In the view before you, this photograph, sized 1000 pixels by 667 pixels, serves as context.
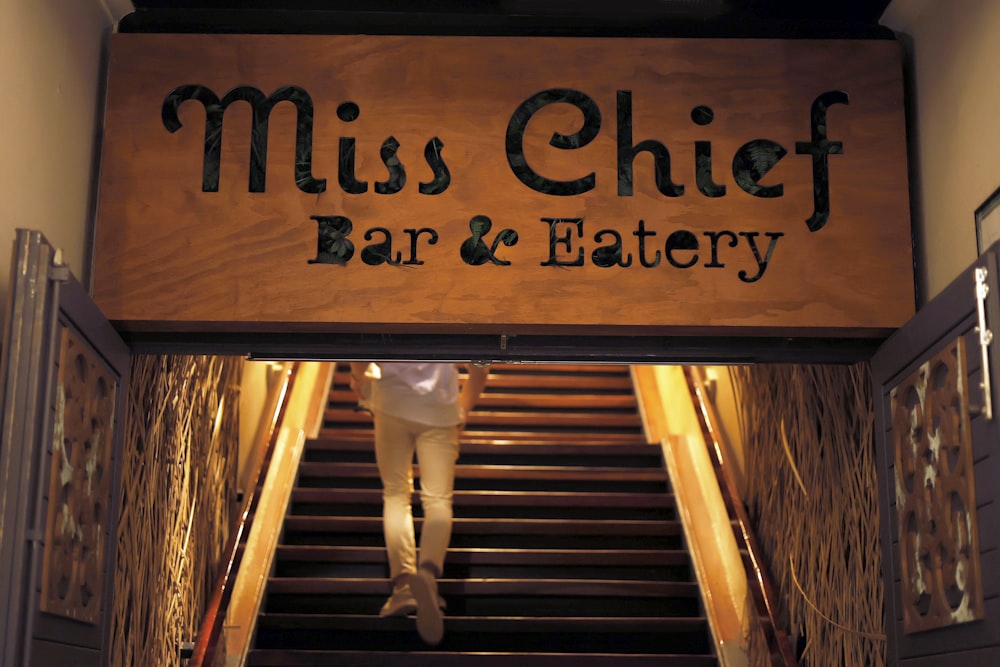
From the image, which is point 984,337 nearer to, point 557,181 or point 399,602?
point 557,181

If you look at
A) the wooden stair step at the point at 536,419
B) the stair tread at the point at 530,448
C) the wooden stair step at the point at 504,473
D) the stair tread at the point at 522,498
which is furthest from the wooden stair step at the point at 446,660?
the wooden stair step at the point at 536,419

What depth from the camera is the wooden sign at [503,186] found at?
329 cm

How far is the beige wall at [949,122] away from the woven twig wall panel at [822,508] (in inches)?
30.9

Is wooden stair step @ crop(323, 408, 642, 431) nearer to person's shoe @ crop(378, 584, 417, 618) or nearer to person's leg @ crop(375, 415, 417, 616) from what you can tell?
person's leg @ crop(375, 415, 417, 616)

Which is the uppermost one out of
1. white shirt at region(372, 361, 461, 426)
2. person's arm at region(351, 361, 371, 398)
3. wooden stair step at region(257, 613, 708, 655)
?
person's arm at region(351, 361, 371, 398)

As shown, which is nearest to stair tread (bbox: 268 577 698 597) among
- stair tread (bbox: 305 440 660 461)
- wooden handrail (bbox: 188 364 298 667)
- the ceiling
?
wooden handrail (bbox: 188 364 298 667)

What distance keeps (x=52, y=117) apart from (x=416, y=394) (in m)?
2.28

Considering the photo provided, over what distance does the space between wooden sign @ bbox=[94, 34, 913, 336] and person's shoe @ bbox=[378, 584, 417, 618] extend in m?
1.92

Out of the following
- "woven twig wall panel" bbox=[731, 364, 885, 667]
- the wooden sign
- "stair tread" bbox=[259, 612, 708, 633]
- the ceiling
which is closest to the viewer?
the wooden sign

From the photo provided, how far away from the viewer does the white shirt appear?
512cm

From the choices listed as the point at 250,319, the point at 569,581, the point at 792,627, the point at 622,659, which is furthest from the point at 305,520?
the point at 250,319

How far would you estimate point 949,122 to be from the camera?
3.24 m

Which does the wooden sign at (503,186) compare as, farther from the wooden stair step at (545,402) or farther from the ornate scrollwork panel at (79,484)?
the wooden stair step at (545,402)

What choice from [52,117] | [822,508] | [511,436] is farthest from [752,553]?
[52,117]
